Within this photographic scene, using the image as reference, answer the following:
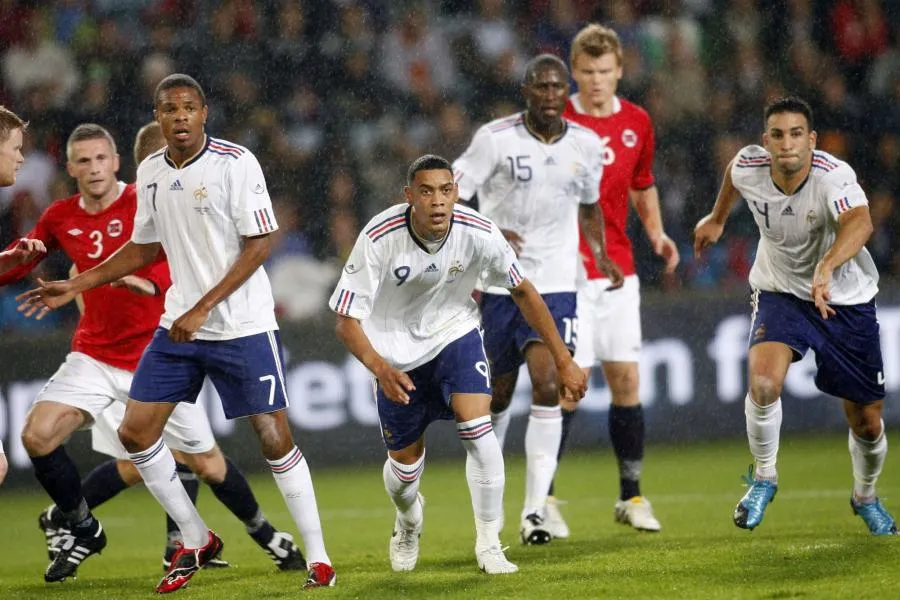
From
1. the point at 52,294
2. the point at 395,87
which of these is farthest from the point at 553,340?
the point at 395,87

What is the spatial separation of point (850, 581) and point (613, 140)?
3.59 m

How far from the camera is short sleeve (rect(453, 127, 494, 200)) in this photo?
25.5 feet

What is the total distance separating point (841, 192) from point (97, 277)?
3.49 metres

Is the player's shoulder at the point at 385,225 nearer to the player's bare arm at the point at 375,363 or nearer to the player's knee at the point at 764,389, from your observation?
the player's bare arm at the point at 375,363

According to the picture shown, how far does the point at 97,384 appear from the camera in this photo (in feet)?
23.8

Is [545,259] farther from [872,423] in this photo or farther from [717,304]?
[717,304]

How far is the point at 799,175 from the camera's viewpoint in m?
6.82

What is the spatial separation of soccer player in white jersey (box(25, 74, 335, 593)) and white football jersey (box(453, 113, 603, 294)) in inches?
68.9

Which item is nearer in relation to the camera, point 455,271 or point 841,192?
point 455,271

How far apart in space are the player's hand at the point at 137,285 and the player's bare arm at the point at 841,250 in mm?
3137

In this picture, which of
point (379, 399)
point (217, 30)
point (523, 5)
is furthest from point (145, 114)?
point (379, 399)

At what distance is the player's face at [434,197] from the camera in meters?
6.09

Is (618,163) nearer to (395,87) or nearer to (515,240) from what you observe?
(515,240)

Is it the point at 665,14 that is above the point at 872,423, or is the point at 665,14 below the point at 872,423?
above
